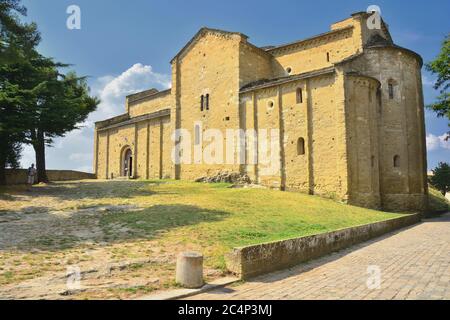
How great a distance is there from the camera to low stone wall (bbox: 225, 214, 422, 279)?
7602 millimetres

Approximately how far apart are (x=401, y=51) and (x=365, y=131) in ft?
25.5

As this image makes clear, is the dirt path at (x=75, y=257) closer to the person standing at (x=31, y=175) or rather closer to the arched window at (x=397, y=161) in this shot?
the person standing at (x=31, y=175)

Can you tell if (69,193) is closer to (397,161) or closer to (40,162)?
(40,162)

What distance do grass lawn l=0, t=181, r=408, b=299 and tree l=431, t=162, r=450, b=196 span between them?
38.9m


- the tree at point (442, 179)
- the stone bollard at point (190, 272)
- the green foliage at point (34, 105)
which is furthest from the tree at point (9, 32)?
the tree at point (442, 179)

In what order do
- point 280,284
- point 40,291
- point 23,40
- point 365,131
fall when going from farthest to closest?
point 365,131 → point 23,40 → point 280,284 → point 40,291

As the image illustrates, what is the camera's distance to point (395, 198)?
2541 cm

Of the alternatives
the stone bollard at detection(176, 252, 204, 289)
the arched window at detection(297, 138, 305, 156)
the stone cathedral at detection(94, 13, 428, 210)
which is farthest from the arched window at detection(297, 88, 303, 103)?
the stone bollard at detection(176, 252, 204, 289)

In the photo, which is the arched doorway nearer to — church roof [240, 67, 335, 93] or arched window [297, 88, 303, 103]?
church roof [240, 67, 335, 93]

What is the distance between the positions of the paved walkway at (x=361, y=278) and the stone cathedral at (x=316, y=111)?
12.3 m

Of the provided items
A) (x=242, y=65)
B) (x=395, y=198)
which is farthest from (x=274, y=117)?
(x=395, y=198)

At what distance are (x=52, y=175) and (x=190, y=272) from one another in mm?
30891

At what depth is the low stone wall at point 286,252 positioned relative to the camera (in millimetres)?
7602

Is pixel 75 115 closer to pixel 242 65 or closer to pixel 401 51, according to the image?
pixel 242 65
